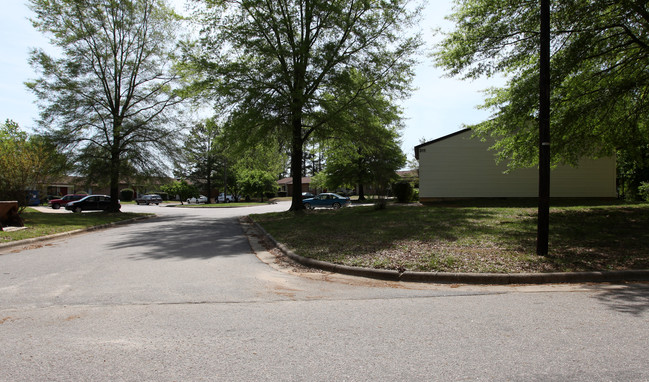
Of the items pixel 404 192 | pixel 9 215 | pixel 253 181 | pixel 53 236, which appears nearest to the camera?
pixel 53 236

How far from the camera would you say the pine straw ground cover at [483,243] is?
715 centimetres

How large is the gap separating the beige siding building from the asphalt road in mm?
18669

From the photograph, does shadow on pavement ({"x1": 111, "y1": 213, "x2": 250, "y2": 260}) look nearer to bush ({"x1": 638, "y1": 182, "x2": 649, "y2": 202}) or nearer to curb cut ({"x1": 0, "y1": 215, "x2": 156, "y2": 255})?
curb cut ({"x1": 0, "y1": 215, "x2": 156, "y2": 255})

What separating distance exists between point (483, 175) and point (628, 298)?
20.0 metres

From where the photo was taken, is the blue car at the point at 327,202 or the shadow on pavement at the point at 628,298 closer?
the shadow on pavement at the point at 628,298

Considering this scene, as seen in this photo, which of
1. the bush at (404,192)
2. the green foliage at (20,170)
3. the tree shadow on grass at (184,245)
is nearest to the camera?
the tree shadow on grass at (184,245)

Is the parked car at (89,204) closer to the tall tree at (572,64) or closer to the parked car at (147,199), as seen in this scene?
the parked car at (147,199)

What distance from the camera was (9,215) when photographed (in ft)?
48.6

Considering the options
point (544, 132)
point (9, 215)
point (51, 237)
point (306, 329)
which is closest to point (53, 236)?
point (51, 237)

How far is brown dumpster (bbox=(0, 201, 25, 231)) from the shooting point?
1424 cm

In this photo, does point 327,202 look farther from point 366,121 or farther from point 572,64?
point 572,64

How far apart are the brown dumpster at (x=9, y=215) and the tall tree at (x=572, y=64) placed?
17562 millimetres

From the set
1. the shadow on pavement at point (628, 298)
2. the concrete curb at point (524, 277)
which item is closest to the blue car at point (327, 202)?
the concrete curb at point (524, 277)

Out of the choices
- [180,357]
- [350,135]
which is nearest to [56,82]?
[350,135]
